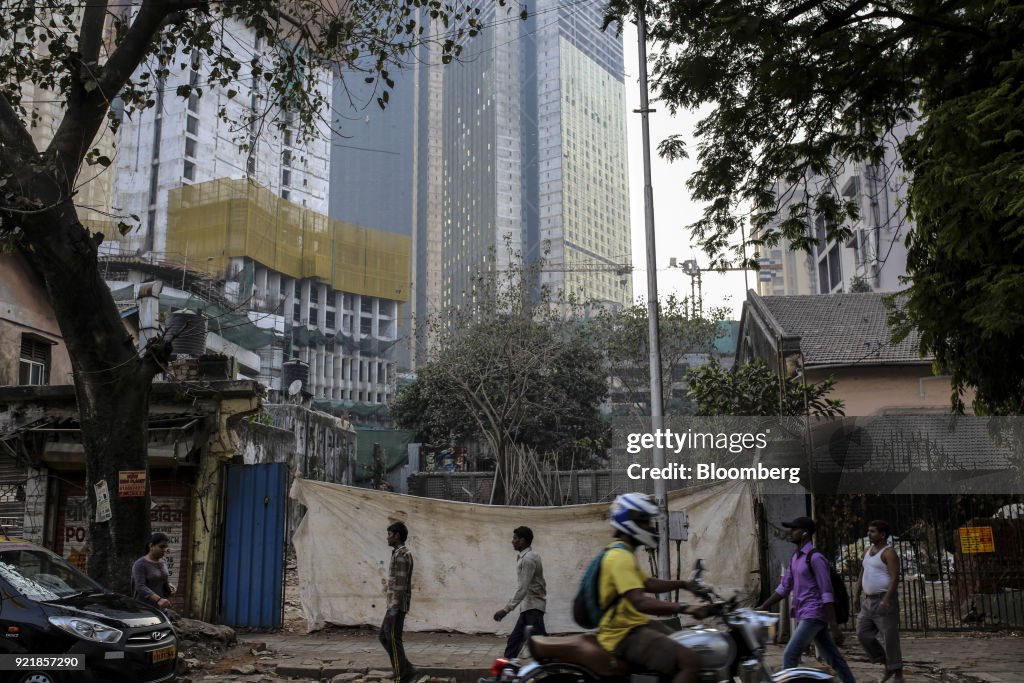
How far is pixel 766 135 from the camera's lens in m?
11.0

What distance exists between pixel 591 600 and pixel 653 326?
371 inches

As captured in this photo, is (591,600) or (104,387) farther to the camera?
(104,387)

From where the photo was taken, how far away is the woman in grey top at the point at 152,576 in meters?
9.48

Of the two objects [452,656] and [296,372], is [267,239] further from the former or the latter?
[452,656]

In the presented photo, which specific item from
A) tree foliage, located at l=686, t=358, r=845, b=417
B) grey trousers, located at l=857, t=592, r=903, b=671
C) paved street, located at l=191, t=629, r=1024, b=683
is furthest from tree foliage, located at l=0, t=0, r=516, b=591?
tree foliage, located at l=686, t=358, r=845, b=417

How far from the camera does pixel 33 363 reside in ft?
59.8

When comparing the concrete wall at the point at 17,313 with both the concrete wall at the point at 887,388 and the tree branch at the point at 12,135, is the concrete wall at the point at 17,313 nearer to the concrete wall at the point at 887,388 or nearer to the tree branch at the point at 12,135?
the tree branch at the point at 12,135

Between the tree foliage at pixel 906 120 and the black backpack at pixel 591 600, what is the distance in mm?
4876

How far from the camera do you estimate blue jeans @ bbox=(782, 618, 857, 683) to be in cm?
745

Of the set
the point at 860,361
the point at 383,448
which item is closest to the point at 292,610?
the point at 860,361

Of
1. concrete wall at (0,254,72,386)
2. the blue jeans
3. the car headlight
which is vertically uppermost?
concrete wall at (0,254,72,386)

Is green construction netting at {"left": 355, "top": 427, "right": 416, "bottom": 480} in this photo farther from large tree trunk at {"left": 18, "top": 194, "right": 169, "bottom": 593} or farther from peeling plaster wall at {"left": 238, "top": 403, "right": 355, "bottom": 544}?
large tree trunk at {"left": 18, "top": 194, "right": 169, "bottom": 593}

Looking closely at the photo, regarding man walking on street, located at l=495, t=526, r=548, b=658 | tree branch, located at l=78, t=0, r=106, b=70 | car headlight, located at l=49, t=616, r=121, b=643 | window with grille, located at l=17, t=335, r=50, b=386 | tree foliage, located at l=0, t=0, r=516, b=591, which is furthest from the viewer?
window with grille, located at l=17, t=335, r=50, b=386

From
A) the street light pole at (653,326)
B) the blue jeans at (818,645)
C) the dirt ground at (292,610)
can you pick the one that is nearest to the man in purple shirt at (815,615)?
the blue jeans at (818,645)
